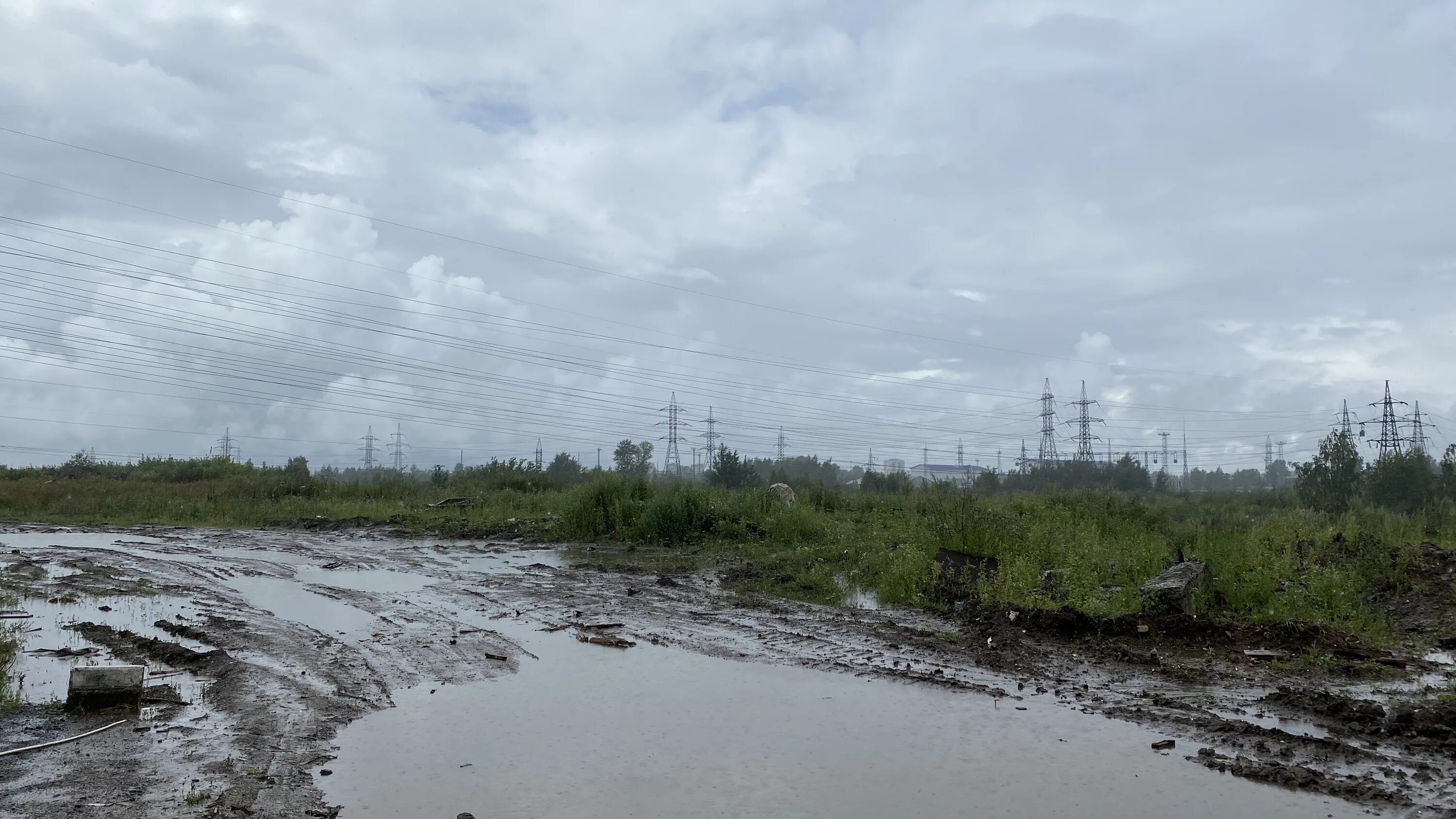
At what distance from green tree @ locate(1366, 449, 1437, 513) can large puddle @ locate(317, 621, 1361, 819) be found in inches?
1037

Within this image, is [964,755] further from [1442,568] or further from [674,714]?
[1442,568]

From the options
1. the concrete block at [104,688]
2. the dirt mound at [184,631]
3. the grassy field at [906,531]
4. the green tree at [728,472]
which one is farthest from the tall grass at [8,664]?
the green tree at [728,472]

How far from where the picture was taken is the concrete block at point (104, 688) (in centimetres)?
605

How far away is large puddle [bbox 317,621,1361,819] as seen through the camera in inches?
192

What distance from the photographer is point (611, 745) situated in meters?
5.85

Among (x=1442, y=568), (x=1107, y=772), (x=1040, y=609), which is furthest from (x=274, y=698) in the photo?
(x=1442, y=568)

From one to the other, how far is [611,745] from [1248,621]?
6.87 m

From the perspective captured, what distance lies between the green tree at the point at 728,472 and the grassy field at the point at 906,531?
4.80 metres

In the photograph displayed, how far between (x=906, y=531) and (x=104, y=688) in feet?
41.5

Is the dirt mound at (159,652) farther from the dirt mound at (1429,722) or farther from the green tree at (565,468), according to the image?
the green tree at (565,468)

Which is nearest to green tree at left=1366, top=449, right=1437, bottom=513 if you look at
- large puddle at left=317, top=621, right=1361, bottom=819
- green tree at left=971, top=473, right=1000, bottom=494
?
green tree at left=971, top=473, right=1000, bottom=494

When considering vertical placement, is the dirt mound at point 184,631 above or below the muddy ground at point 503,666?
above

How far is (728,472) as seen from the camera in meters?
31.6

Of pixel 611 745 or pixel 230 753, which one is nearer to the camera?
pixel 230 753
